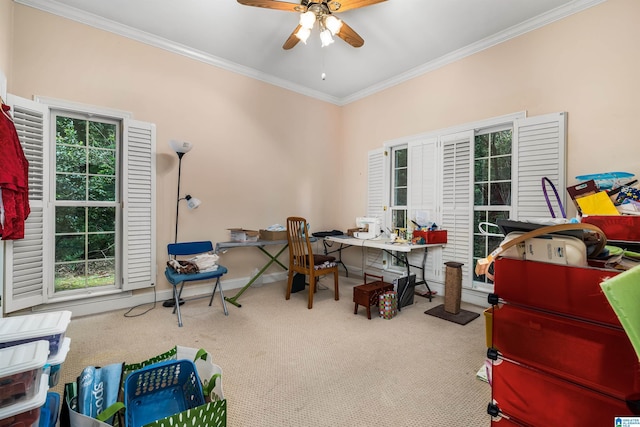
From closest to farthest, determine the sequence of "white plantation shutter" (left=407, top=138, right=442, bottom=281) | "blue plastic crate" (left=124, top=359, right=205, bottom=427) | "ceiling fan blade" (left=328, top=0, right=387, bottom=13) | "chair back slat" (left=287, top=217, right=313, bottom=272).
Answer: "blue plastic crate" (left=124, top=359, right=205, bottom=427) < "ceiling fan blade" (left=328, top=0, right=387, bottom=13) < "chair back slat" (left=287, top=217, right=313, bottom=272) < "white plantation shutter" (left=407, top=138, right=442, bottom=281)

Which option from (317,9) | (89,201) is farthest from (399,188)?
(89,201)

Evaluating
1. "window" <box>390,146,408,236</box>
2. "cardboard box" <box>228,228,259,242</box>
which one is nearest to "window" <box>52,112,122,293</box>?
"cardboard box" <box>228,228,259,242</box>

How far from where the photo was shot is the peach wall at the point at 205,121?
2797mm

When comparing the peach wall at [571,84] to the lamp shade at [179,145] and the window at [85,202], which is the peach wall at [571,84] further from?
the window at [85,202]

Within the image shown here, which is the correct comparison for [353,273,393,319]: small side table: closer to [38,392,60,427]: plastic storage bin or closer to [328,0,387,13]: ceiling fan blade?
[38,392,60,427]: plastic storage bin

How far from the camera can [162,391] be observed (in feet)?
5.32

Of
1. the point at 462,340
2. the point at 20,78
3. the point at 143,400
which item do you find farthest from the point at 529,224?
the point at 20,78

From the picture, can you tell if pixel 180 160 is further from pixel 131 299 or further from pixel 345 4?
pixel 345 4

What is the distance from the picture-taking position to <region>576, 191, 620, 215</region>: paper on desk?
2.03 m

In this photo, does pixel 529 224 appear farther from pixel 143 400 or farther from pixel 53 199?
pixel 53 199

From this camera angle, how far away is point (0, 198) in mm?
2053

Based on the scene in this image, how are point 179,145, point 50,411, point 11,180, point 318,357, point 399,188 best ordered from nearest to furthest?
point 50,411 → point 11,180 → point 318,357 → point 179,145 → point 399,188

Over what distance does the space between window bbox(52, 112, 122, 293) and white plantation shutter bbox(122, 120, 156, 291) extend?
0.59 feet

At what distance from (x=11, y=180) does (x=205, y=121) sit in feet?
6.67
